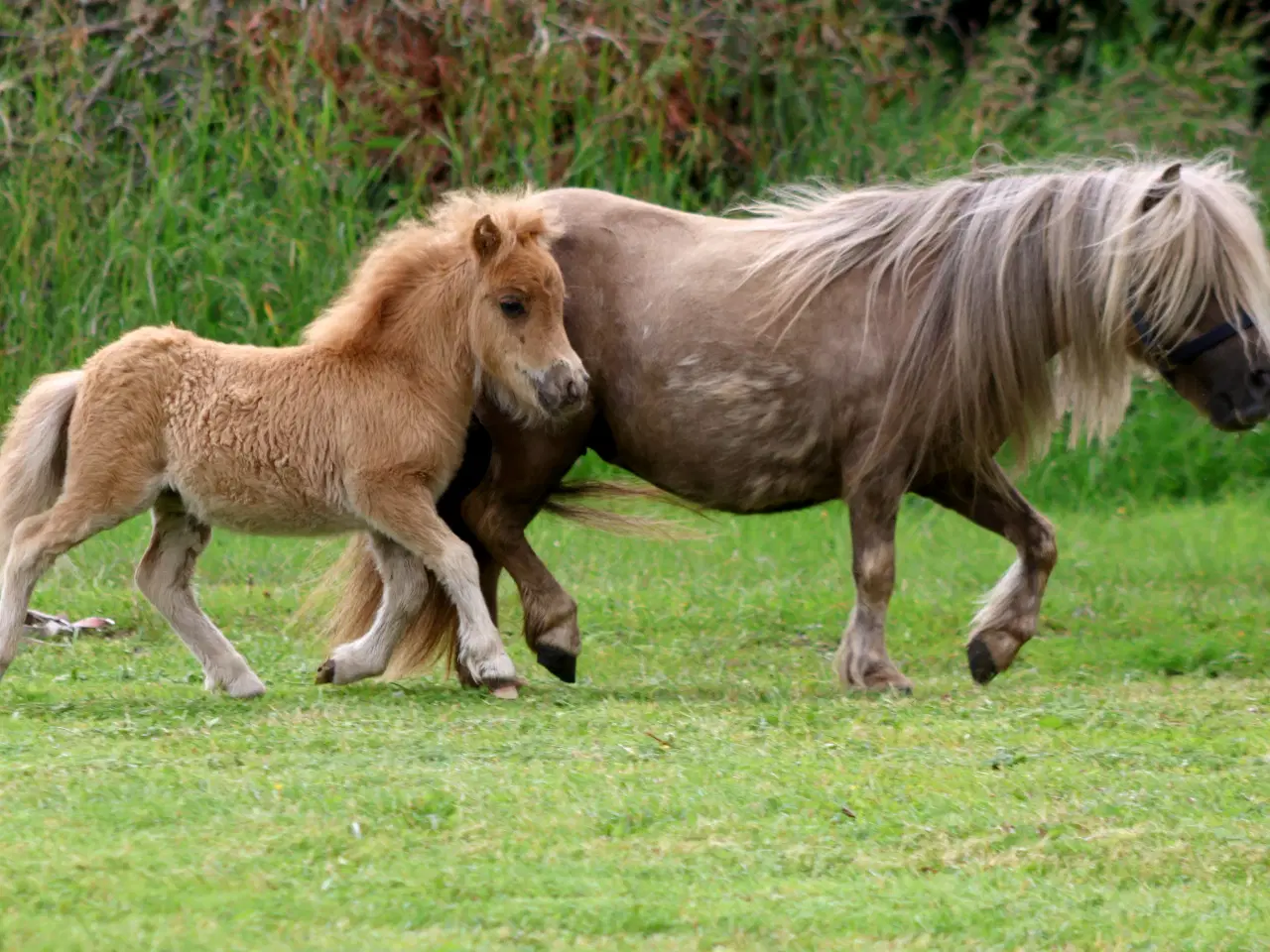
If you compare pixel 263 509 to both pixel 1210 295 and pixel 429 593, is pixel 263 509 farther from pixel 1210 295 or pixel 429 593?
pixel 1210 295

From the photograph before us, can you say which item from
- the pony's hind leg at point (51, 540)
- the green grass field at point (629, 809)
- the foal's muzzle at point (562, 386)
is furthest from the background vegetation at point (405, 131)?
the pony's hind leg at point (51, 540)

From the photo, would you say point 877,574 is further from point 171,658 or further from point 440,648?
point 171,658

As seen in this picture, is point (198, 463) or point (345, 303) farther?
point (345, 303)

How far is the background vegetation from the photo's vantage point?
37.7 ft

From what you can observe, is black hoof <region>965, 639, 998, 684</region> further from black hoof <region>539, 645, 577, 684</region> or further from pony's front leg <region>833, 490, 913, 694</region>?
black hoof <region>539, 645, 577, 684</region>

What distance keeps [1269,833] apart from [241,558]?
6.15 meters

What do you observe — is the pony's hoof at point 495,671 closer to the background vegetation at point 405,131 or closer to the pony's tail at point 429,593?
the pony's tail at point 429,593

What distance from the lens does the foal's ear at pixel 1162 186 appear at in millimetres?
6527

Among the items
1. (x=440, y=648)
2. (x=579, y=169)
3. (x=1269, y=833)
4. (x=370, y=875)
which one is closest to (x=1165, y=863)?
(x=1269, y=833)

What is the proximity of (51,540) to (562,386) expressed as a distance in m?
1.57

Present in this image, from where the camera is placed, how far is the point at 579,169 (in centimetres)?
1186

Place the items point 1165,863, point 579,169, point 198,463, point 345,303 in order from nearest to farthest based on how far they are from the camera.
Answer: point 1165,863 → point 198,463 → point 345,303 → point 579,169

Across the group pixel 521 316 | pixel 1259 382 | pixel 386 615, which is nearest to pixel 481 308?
pixel 521 316

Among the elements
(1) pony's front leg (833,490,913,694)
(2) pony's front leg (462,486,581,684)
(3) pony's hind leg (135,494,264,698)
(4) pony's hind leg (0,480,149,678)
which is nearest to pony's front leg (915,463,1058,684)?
(1) pony's front leg (833,490,913,694)
